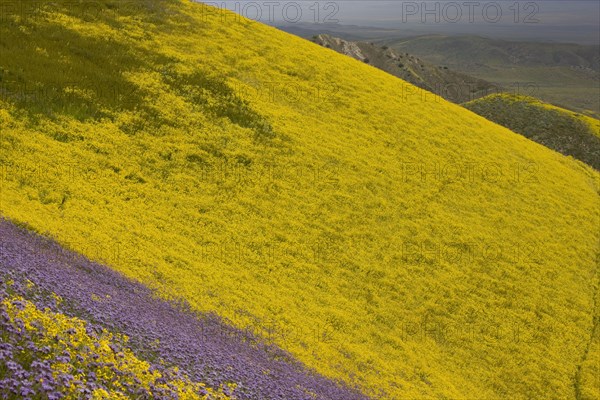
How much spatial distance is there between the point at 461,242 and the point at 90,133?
23509 mm

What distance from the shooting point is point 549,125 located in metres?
83.9

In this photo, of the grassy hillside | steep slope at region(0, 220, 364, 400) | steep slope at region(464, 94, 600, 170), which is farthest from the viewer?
steep slope at region(464, 94, 600, 170)

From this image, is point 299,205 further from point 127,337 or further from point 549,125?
point 549,125

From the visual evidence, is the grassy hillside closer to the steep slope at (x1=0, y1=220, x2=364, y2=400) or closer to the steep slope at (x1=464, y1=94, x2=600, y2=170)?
the steep slope at (x1=0, y1=220, x2=364, y2=400)

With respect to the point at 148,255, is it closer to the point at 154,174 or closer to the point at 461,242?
the point at 154,174

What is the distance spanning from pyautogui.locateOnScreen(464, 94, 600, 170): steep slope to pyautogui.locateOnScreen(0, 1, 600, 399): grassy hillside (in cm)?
3168

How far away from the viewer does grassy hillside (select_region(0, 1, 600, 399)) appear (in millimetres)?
23719

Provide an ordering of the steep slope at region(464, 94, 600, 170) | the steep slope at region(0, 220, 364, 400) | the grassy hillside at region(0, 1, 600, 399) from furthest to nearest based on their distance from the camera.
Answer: the steep slope at region(464, 94, 600, 170) < the grassy hillside at region(0, 1, 600, 399) < the steep slope at region(0, 220, 364, 400)

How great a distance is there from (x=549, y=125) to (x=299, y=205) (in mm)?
65311

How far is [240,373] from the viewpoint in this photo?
45.9 ft

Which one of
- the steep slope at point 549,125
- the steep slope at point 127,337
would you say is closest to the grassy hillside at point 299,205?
the steep slope at point 127,337

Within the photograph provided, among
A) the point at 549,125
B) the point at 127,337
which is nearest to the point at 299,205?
the point at 127,337

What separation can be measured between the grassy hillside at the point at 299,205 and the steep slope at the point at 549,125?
104 ft

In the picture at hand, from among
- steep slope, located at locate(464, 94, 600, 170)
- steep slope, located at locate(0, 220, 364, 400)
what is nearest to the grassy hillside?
steep slope, located at locate(0, 220, 364, 400)
